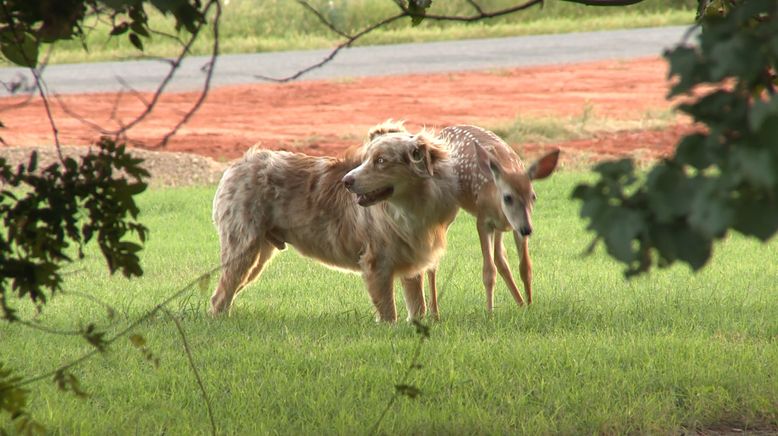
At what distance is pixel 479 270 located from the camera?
34.8 feet

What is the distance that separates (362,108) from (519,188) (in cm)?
1574

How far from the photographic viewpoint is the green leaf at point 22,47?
4504mm

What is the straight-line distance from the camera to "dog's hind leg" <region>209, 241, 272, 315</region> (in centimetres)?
859

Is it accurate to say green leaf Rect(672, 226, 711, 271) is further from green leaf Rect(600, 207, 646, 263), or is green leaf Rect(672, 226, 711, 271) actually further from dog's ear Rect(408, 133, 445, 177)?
dog's ear Rect(408, 133, 445, 177)

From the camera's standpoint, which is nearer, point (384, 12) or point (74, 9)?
point (74, 9)

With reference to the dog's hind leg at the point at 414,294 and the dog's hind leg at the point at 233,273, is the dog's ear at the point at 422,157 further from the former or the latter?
the dog's hind leg at the point at 233,273

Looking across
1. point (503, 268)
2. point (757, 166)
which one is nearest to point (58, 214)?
point (757, 166)

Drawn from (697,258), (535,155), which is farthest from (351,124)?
(697,258)

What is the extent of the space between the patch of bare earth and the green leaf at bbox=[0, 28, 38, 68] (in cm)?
1216

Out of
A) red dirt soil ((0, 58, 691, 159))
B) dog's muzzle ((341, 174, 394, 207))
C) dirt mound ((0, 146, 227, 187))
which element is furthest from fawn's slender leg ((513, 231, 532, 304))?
red dirt soil ((0, 58, 691, 159))

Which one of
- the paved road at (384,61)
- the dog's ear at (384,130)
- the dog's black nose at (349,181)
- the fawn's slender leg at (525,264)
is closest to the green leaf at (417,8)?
the dog's black nose at (349,181)

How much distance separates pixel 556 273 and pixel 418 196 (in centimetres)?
264

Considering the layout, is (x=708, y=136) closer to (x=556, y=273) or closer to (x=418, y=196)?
(x=418, y=196)

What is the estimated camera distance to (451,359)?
686 centimetres
